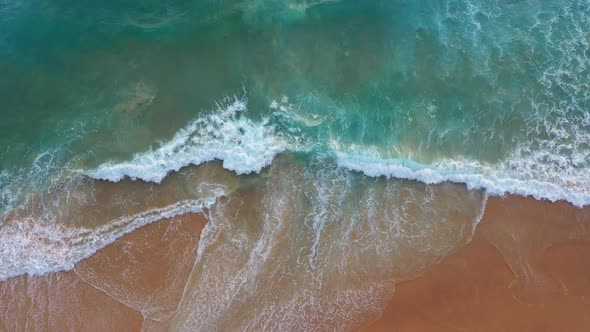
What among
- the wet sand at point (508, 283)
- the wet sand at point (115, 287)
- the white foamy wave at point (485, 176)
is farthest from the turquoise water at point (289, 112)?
the wet sand at point (508, 283)

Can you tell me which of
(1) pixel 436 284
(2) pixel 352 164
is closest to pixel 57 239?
(2) pixel 352 164

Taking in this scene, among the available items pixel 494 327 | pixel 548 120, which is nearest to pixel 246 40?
pixel 548 120

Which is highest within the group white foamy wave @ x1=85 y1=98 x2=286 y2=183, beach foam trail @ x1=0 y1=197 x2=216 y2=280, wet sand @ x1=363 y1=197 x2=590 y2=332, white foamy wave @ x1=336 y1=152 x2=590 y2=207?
white foamy wave @ x1=85 y1=98 x2=286 y2=183

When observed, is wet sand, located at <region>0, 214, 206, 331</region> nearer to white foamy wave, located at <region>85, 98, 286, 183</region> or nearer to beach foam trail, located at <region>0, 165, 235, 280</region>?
beach foam trail, located at <region>0, 165, 235, 280</region>

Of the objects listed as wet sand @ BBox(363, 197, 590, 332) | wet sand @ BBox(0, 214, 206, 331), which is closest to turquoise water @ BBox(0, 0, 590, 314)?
wet sand @ BBox(0, 214, 206, 331)

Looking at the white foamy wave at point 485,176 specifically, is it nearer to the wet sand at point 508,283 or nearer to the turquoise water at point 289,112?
the turquoise water at point 289,112

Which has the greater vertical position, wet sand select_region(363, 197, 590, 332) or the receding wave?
the receding wave

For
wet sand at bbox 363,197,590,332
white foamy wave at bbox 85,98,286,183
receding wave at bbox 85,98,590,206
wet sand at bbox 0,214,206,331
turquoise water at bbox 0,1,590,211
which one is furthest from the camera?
turquoise water at bbox 0,1,590,211
